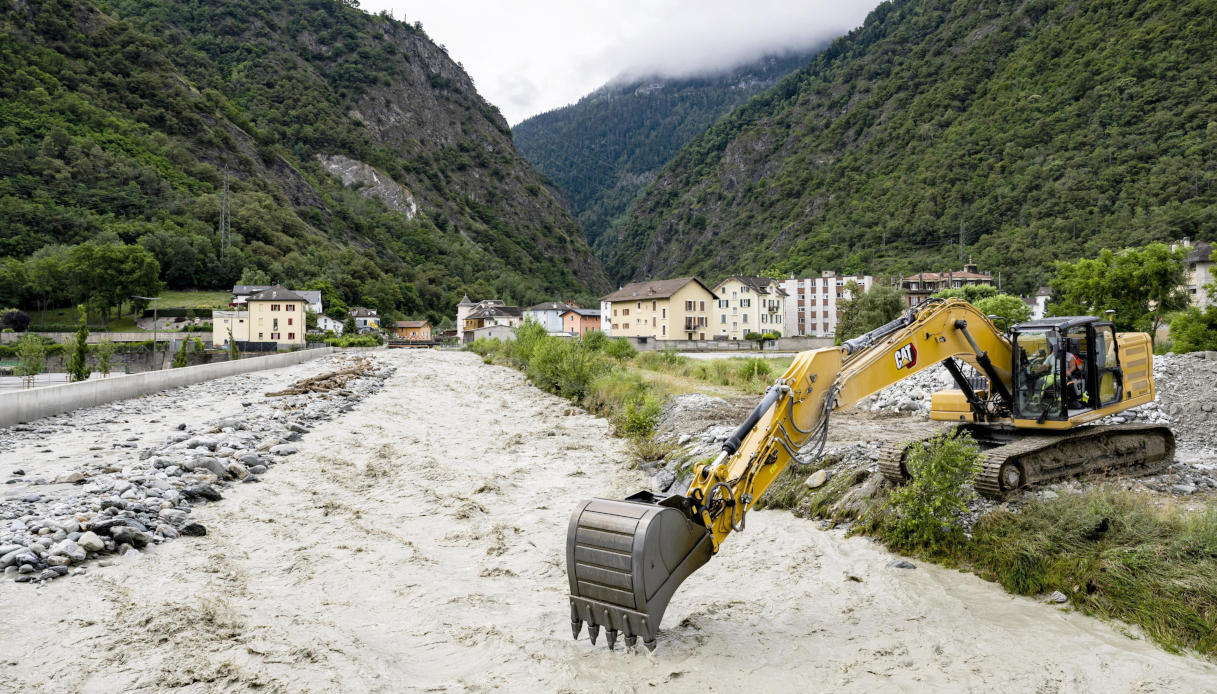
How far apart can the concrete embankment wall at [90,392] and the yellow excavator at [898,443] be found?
18541 mm

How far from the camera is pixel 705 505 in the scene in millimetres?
5293

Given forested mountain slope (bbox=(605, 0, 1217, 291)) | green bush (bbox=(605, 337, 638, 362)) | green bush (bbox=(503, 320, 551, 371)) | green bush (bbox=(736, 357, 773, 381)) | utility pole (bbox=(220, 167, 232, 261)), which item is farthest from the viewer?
utility pole (bbox=(220, 167, 232, 261))

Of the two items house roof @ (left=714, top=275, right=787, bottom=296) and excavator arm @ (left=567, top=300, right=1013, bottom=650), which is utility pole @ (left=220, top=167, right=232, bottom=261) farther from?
excavator arm @ (left=567, top=300, right=1013, bottom=650)

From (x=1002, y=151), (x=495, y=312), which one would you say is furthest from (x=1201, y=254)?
(x=495, y=312)

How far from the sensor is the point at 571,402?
24.5m

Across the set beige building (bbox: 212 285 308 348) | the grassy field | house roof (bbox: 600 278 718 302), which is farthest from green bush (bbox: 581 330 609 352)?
the grassy field

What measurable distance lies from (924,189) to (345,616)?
155639 mm

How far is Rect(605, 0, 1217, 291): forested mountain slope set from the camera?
327 ft

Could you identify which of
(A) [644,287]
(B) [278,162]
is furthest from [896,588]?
(B) [278,162]

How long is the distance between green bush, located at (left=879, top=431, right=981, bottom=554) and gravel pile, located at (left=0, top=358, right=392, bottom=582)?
8.87 metres

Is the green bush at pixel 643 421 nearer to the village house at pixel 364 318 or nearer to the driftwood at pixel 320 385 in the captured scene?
the driftwood at pixel 320 385

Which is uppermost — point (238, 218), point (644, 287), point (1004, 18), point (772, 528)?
point (1004, 18)

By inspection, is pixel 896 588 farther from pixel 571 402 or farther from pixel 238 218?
pixel 238 218

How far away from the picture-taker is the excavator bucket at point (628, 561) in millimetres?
4793
